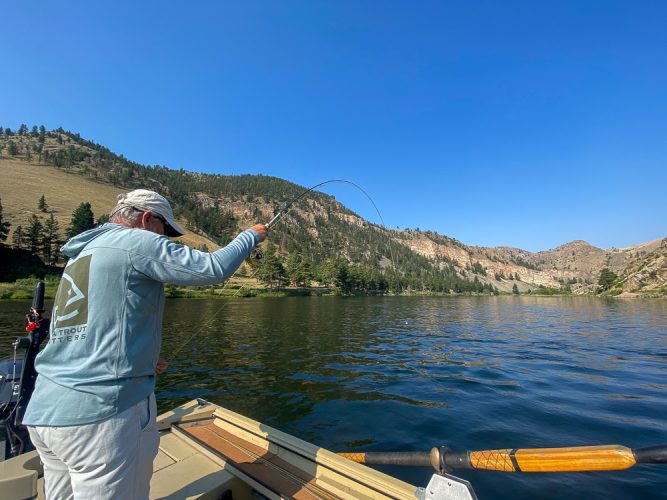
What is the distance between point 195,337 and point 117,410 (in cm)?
2653

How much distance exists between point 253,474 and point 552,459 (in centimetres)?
346

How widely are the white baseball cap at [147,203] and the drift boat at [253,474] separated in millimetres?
3171

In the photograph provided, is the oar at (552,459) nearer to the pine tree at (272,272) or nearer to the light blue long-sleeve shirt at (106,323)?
the light blue long-sleeve shirt at (106,323)

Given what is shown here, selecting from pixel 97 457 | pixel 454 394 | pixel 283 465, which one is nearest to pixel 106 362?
pixel 97 457

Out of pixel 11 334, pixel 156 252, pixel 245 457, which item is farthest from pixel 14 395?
pixel 11 334

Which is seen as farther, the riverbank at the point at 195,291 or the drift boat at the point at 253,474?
the riverbank at the point at 195,291

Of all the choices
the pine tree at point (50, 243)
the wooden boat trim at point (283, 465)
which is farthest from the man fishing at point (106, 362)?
the pine tree at point (50, 243)

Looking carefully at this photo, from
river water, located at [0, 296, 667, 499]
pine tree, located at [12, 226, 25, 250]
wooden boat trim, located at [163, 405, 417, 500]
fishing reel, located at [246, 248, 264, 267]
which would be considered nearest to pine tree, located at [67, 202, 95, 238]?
pine tree, located at [12, 226, 25, 250]

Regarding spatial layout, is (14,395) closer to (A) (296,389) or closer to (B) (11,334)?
(A) (296,389)

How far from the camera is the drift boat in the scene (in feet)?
12.4

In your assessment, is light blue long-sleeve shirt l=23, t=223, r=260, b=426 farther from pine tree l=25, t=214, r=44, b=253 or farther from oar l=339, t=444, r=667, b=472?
pine tree l=25, t=214, r=44, b=253

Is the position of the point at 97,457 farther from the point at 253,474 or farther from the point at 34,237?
the point at 34,237

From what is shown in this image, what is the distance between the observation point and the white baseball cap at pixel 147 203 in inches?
129

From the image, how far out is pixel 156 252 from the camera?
2889mm
